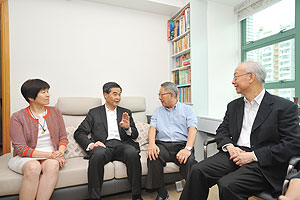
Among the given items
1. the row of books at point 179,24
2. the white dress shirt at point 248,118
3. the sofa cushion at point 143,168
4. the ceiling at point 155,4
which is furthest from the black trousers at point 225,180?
the ceiling at point 155,4

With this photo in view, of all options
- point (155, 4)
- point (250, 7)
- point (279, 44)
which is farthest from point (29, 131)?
point (250, 7)

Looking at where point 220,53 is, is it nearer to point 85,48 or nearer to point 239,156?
point 239,156

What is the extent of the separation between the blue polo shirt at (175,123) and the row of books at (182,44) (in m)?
1.16

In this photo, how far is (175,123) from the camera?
2.02 meters

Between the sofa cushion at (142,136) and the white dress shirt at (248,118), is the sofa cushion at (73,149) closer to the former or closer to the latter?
the sofa cushion at (142,136)

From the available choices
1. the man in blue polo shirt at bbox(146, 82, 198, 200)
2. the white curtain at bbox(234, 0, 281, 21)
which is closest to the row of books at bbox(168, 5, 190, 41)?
the white curtain at bbox(234, 0, 281, 21)

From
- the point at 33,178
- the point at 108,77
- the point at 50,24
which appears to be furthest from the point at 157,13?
the point at 33,178

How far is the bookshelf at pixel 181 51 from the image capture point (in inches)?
110

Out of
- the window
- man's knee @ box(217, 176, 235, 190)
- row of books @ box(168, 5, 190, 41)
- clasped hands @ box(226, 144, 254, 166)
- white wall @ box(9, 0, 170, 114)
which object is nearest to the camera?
man's knee @ box(217, 176, 235, 190)

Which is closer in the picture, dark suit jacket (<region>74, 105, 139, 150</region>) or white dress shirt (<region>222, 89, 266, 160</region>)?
white dress shirt (<region>222, 89, 266, 160</region>)

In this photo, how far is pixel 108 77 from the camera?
2.93 m

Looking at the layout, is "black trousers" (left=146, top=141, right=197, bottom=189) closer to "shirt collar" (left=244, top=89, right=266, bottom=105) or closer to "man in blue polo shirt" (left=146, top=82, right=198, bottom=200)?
"man in blue polo shirt" (left=146, top=82, right=198, bottom=200)

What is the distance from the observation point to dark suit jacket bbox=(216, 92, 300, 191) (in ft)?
3.99

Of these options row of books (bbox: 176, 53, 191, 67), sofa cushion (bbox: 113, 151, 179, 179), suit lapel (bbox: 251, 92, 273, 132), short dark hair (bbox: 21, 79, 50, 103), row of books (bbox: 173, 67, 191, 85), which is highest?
row of books (bbox: 176, 53, 191, 67)
